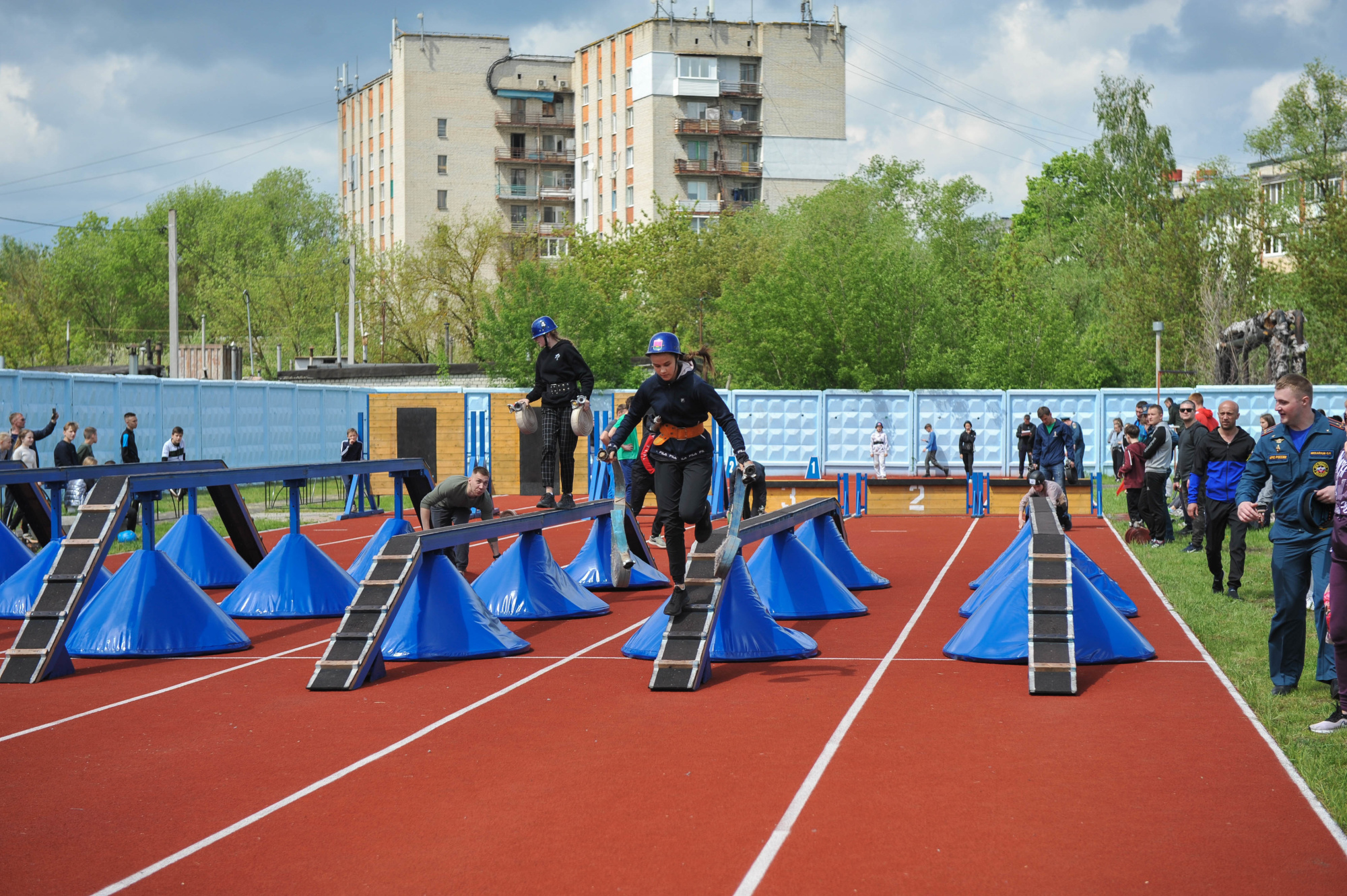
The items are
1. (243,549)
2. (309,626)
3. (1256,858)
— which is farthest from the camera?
(243,549)

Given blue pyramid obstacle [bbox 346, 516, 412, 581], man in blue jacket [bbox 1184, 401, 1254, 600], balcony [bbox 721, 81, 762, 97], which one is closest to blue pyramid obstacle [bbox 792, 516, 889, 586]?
man in blue jacket [bbox 1184, 401, 1254, 600]

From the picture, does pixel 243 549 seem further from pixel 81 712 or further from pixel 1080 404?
pixel 1080 404

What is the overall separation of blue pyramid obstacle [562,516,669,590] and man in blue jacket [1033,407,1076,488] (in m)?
9.43

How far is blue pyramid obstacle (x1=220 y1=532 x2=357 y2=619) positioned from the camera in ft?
43.0

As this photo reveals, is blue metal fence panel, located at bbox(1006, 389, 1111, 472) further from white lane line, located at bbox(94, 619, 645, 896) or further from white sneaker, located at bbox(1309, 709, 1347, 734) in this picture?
white sneaker, located at bbox(1309, 709, 1347, 734)

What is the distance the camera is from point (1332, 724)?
732cm

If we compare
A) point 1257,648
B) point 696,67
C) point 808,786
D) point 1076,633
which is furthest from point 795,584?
point 696,67

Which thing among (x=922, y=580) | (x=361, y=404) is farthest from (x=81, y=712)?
(x=361, y=404)

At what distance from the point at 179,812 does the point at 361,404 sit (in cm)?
3452

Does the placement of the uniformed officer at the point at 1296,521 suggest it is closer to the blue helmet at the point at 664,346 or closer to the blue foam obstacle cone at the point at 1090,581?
the blue foam obstacle cone at the point at 1090,581

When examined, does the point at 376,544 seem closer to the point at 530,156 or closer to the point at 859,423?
the point at 859,423

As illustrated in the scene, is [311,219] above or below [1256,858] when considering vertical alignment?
above

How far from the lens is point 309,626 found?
41.2ft

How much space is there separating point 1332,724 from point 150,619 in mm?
9083
